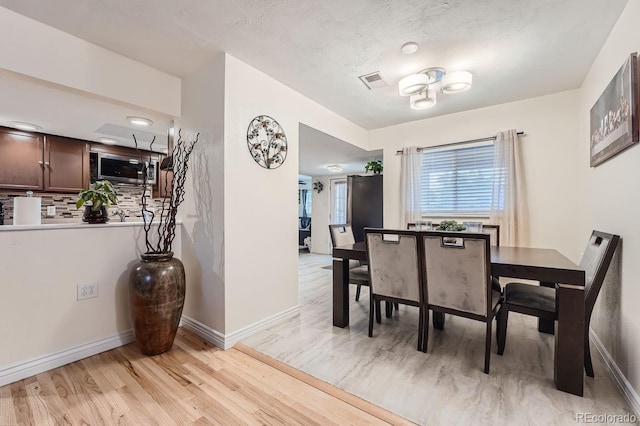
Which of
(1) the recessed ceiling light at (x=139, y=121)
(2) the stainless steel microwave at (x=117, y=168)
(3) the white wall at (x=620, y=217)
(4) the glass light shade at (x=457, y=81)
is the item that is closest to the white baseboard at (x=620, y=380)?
(3) the white wall at (x=620, y=217)

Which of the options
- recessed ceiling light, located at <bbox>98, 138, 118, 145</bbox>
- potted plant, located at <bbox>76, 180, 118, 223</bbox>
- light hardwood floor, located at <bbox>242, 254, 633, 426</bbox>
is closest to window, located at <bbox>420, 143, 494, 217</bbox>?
light hardwood floor, located at <bbox>242, 254, 633, 426</bbox>

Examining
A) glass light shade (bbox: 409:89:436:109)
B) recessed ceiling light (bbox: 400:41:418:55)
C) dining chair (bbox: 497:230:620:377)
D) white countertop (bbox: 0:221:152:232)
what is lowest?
dining chair (bbox: 497:230:620:377)

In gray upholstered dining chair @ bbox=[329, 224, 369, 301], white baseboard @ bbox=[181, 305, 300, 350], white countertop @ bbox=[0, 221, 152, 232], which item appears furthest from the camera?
gray upholstered dining chair @ bbox=[329, 224, 369, 301]

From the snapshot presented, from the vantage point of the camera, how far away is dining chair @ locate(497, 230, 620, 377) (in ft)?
5.32

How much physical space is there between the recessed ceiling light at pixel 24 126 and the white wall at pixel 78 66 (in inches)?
75.3

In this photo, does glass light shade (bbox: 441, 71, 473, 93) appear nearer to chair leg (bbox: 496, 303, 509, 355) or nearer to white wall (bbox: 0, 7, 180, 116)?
chair leg (bbox: 496, 303, 509, 355)

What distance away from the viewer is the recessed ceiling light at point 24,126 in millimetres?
3103

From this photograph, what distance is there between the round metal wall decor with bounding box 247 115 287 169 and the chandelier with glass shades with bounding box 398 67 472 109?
1221mm

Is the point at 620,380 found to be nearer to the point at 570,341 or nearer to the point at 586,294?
the point at 570,341

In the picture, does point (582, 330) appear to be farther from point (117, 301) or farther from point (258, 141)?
point (117, 301)

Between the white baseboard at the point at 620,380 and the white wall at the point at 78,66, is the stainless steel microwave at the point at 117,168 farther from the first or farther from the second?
the white baseboard at the point at 620,380

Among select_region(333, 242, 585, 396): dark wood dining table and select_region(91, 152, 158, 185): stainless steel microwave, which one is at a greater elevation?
select_region(91, 152, 158, 185): stainless steel microwave

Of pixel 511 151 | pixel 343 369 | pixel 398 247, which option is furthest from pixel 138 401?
pixel 511 151

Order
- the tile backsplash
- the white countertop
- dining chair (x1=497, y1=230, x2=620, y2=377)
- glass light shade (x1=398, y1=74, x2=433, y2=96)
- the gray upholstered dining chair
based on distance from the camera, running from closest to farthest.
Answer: dining chair (x1=497, y1=230, x2=620, y2=377) < the white countertop < glass light shade (x1=398, y1=74, x2=433, y2=96) < the gray upholstered dining chair < the tile backsplash
